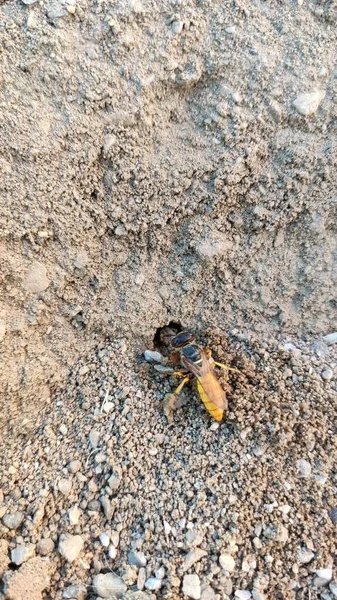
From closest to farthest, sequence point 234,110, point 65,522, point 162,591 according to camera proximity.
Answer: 1. point 162,591
2. point 65,522
3. point 234,110

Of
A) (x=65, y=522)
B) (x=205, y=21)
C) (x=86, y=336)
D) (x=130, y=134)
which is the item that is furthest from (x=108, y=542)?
(x=205, y=21)

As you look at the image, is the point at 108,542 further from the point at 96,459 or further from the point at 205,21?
the point at 205,21

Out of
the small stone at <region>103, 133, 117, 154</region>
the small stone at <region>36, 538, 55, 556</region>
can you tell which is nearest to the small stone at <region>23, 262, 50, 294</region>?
the small stone at <region>103, 133, 117, 154</region>

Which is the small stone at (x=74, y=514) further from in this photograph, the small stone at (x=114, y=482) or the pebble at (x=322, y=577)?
the pebble at (x=322, y=577)

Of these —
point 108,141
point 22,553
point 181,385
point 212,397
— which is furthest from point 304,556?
point 108,141

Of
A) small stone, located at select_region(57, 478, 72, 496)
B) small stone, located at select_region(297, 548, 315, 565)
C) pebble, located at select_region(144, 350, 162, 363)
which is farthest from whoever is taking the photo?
pebble, located at select_region(144, 350, 162, 363)

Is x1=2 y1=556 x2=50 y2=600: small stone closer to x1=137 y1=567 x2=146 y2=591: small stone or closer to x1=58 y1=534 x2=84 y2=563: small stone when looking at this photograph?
x1=58 y1=534 x2=84 y2=563: small stone

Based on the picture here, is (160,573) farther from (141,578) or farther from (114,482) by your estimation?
(114,482)
